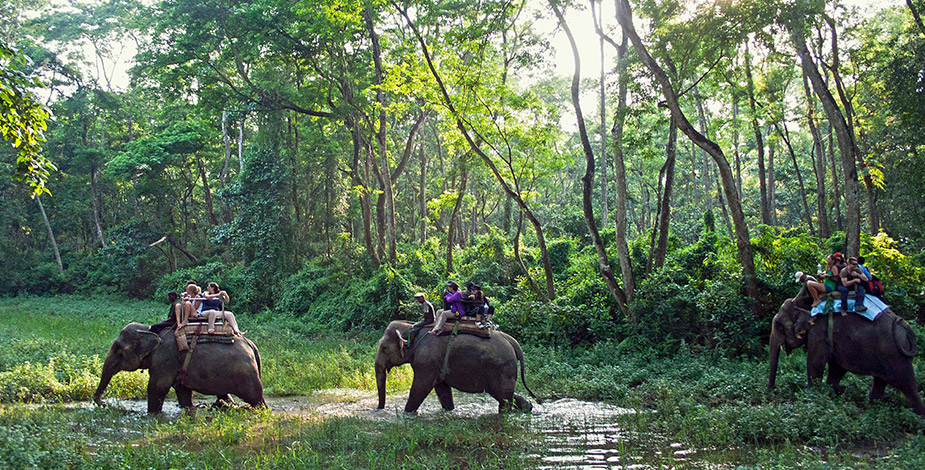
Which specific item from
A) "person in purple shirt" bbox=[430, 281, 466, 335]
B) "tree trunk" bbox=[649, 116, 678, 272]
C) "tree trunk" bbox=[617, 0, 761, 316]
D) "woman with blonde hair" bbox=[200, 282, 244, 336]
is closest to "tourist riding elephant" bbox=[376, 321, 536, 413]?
"person in purple shirt" bbox=[430, 281, 466, 335]

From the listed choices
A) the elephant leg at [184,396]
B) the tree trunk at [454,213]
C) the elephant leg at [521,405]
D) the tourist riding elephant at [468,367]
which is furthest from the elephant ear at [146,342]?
the tree trunk at [454,213]

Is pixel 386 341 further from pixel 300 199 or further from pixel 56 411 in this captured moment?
pixel 300 199

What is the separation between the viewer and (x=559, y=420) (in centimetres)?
859

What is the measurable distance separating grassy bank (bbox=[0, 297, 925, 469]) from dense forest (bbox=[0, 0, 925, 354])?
9.05ft

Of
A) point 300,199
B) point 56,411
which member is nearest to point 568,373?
point 56,411

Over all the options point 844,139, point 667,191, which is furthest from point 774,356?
point 844,139

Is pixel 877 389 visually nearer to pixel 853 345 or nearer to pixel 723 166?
pixel 853 345

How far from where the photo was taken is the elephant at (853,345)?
8070mm

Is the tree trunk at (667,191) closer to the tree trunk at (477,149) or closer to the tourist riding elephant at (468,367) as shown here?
the tree trunk at (477,149)

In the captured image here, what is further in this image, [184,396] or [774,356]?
[774,356]

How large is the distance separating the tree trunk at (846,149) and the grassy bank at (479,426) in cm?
294

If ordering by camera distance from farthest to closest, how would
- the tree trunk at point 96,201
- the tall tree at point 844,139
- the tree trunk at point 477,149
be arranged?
1. the tree trunk at point 96,201
2. the tree trunk at point 477,149
3. the tall tree at point 844,139

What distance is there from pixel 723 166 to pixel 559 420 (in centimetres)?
652

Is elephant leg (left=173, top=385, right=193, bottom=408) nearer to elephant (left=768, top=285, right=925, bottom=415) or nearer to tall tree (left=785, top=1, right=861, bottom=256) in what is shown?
elephant (left=768, top=285, right=925, bottom=415)
